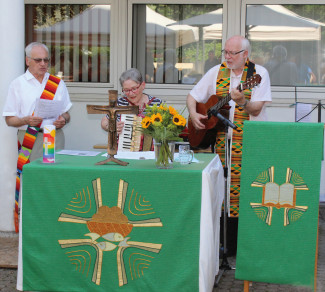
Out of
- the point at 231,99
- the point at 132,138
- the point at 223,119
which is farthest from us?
the point at 132,138

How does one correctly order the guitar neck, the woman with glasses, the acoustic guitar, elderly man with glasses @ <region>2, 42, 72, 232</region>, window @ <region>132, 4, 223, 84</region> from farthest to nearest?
window @ <region>132, 4, 223, 84</region>
elderly man with glasses @ <region>2, 42, 72, 232</region>
the woman with glasses
the acoustic guitar
the guitar neck

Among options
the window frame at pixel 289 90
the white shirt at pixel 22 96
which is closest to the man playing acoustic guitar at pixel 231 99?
the white shirt at pixel 22 96

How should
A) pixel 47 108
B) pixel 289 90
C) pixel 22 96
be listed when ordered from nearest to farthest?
pixel 47 108 < pixel 22 96 < pixel 289 90

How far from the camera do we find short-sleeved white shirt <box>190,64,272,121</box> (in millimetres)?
4992

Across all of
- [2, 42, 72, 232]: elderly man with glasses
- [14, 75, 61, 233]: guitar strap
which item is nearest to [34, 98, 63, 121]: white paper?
[2, 42, 72, 232]: elderly man with glasses

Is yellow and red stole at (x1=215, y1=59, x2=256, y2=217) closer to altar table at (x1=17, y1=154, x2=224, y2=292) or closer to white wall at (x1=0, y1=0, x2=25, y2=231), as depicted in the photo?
altar table at (x1=17, y1=154, x2=224, y2=292)

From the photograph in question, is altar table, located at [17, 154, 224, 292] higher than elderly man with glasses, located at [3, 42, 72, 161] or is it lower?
lower

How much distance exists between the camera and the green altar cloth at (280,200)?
12.6 feet

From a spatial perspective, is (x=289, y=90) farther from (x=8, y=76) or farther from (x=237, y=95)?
(x=8, y=76)

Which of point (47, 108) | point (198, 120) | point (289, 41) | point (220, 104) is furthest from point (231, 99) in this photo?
point (289, 41)

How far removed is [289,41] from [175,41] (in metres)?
1.41

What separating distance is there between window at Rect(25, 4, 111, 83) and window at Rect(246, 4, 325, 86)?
185 cm

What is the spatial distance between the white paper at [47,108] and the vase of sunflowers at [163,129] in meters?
1.58

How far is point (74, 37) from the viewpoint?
7797 mm
